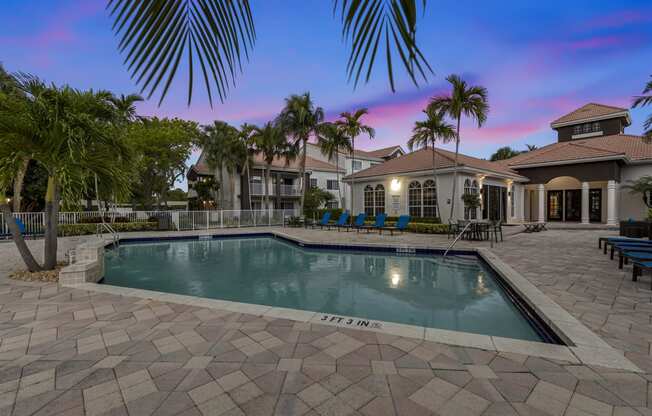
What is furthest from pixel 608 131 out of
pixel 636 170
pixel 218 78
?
pixel 218 78

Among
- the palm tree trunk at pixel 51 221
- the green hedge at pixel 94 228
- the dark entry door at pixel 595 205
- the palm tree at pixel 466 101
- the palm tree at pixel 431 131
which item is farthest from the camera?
the dark entry door at pixel 595 205

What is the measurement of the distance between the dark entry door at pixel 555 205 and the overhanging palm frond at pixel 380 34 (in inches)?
1029

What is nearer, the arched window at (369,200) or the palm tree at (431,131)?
the palm tree at (431,131)

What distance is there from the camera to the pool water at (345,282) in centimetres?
490

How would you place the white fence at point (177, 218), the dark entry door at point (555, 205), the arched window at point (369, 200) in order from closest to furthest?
the white fence at point (177, 218) → the arched window at point (369, 200) → the dark entry door at point (555, 205)

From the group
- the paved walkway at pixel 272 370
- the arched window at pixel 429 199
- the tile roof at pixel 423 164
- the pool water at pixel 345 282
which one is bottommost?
the pool water at pixel 345 282

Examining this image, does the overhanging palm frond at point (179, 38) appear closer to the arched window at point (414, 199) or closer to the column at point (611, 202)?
the arched window at point (414, 199)

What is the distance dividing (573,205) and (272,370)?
25.4 m

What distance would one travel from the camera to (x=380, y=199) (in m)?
19.5

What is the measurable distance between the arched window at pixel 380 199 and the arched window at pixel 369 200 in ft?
1.38

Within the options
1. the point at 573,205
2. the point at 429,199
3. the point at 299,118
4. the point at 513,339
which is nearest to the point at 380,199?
the point at 429,199

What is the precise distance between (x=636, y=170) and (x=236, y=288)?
79.7 feet

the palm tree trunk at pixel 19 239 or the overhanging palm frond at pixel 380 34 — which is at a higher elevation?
the overhanging palm frond at pixel 380 34

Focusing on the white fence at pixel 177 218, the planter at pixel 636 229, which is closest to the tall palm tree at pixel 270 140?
the white fence at pixel 177 218
